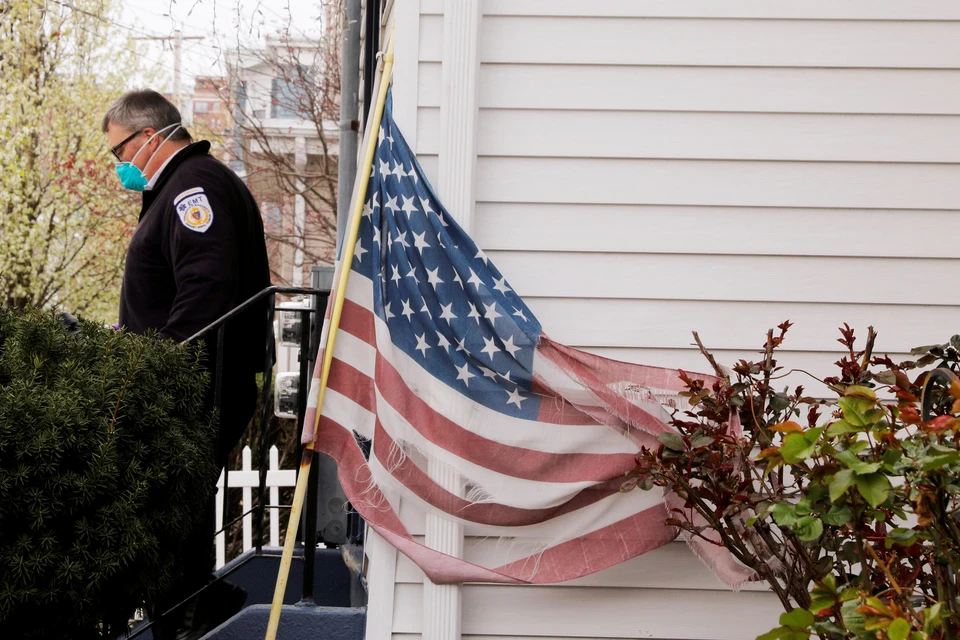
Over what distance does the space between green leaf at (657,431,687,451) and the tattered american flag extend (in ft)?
0.76

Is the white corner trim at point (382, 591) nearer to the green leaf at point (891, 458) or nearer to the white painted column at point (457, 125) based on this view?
the white painted column at point (457, 125)

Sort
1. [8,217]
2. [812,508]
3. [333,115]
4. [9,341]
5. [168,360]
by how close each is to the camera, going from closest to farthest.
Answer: [812,508] < [9,341] < [168,360] < [333,115] < [8,217]

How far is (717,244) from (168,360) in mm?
1877

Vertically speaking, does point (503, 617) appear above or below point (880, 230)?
below

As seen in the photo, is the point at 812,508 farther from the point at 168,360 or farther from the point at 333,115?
the point at 333,115

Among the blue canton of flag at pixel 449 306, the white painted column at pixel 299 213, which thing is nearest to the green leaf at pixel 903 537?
the blue canton of flag at pixel 449 306

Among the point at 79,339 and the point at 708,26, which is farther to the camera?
the point at 708,26

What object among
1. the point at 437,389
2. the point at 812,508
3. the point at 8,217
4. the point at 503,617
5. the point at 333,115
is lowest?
the point at 503,617

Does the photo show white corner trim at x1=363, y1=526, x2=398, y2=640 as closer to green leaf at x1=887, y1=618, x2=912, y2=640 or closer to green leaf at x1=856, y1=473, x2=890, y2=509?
green leaf at x1=856, y1=473, x2=890, y2=509

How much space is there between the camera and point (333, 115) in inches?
471

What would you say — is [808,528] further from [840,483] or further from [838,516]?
[840,483]

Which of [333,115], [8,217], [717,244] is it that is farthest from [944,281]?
[8,217]

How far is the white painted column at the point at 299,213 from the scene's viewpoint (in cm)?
1230

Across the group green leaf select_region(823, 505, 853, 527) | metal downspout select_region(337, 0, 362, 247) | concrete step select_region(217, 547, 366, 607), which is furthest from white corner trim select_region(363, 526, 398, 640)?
metal downspout select_region(337, 0, 362, 247)
